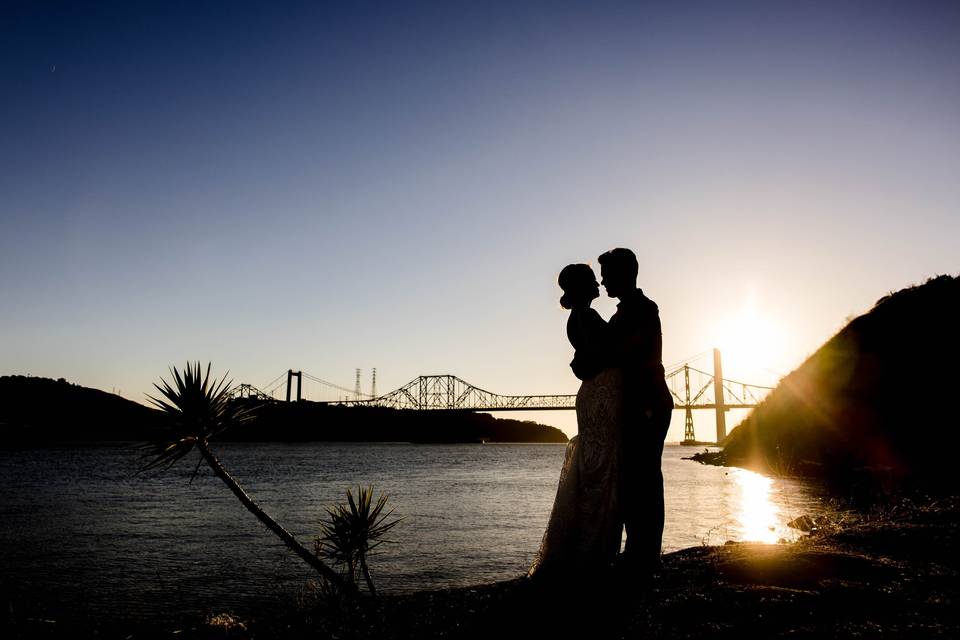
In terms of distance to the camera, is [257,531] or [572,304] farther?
[257,531]

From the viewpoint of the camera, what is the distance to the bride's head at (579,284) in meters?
4.73

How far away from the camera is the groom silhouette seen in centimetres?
445

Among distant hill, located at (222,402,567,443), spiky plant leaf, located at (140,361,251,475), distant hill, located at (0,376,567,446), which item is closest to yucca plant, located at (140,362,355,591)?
spiky plant leaf, located at (140,361,251,475)

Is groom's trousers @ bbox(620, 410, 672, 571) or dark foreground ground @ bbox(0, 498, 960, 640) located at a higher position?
groom's trousers @ bbox(620, 410, 672, 571)

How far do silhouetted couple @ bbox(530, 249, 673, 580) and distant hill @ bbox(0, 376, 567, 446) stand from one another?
118 metres

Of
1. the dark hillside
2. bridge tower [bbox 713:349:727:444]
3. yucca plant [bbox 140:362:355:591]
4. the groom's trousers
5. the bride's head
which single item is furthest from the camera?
the dark hillside

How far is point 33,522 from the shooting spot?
2253cm

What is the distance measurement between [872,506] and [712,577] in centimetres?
1147

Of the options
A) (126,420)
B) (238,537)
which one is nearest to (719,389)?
(238,537)

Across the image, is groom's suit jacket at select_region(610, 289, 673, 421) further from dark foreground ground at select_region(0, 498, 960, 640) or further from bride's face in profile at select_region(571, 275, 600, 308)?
dark foreground ground at select_region(0, 498, 960, 640)

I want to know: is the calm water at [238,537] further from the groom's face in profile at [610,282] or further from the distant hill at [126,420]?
the distant hill at [126,420]

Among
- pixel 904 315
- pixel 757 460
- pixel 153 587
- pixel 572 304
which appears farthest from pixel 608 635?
pixel 757 460

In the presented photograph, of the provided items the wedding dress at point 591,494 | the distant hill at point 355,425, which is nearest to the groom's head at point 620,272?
the wedding dress at point 591,494

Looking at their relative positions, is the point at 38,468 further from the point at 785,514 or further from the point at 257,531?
the point at 785,514
